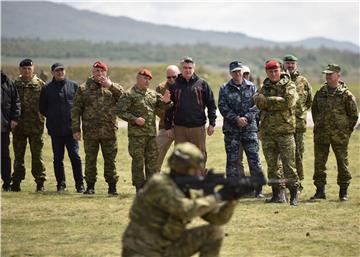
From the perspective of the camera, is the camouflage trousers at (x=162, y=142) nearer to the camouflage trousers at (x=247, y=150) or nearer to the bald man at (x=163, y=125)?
the bald man at (x=163, y=125)

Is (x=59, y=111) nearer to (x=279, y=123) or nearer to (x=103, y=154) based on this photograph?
(x=103, y=154)

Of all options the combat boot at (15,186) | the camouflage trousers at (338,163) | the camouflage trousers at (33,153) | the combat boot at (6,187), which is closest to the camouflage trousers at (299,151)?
the camouflage trousers at (338,163)

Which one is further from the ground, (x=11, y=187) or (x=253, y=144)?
(x=253, y=144)

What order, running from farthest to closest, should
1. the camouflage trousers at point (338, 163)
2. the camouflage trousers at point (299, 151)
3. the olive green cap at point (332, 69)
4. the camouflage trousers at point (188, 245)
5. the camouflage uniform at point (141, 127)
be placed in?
the camouflage trousers at point (299, 151) < the camouflage trousers at point (338, 163) < the olive green cap at point (332, 69) < the camouflage uniform at point (141, 127) < the camouflage trousers at point (188, 245)

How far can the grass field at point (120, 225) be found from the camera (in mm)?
11188

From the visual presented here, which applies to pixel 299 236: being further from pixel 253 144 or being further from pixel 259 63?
pixel 259 63

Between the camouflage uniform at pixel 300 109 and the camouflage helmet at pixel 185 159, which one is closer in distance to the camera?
the camouflage helmet at pixel 185 159

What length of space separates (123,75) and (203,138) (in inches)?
1439

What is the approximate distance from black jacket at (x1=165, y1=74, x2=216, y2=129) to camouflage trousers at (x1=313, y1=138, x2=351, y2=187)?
6.78 feet

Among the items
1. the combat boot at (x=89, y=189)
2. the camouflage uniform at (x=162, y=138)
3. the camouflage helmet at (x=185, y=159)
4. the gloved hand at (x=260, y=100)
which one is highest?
the gloved hand at (x=260, y=100)

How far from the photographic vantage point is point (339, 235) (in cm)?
1189

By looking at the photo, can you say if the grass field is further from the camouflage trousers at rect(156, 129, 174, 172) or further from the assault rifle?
the assault rifle

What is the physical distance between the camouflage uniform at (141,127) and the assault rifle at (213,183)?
5.84 meters

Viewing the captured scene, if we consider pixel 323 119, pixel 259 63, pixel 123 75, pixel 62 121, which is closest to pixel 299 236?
pixel 323 119
